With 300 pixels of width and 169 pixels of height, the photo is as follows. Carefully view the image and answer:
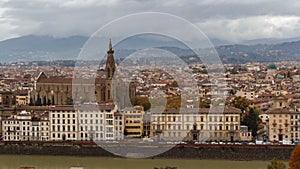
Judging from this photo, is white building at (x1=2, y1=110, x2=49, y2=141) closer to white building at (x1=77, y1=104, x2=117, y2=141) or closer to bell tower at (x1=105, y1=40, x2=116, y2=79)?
white building at (x1=77, y1=104, x2=117, y2=141)

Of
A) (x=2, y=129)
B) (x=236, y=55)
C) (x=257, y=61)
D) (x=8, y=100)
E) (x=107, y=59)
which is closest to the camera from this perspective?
(x=2, y=129)

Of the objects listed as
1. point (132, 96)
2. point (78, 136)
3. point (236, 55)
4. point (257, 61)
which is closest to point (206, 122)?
point (78, 136)

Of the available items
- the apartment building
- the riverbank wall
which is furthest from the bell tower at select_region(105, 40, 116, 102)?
the riverbank wall

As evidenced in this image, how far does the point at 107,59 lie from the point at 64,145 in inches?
157

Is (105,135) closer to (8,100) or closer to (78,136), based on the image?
(78,136)

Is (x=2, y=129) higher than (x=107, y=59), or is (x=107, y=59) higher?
(x=107, y=59)

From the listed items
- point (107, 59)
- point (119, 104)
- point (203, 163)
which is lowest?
point (203, 163)

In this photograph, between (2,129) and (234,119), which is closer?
(234,119)

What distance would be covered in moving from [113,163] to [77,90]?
6.71 m

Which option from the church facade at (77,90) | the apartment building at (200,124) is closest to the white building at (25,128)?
the church facade at (77,90)

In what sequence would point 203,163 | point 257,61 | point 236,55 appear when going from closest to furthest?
point 203,163, point 236,55, point 257,61

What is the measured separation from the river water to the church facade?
10.1 ft

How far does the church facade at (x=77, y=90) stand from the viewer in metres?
16.4

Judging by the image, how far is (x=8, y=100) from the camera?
18.2 m
